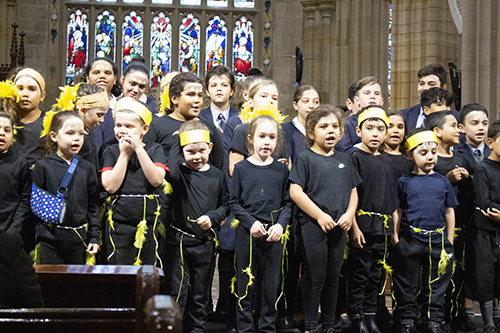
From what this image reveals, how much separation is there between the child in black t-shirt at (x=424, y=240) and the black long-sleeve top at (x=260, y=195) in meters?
0.91

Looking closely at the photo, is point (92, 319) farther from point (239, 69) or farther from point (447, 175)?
point (239, 69)

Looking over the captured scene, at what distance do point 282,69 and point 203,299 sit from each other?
37.3ft

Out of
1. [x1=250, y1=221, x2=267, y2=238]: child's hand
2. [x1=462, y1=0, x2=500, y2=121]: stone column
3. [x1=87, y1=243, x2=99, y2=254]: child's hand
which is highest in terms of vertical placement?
[x1=462, y1=0, x2=500, y2=121]: stone column

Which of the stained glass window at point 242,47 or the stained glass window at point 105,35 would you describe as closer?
the stained glass window at point 105,35

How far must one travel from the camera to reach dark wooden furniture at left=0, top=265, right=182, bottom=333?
1446 millimetres

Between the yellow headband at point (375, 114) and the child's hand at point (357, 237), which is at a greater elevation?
the yellow headband at point (375, 114)

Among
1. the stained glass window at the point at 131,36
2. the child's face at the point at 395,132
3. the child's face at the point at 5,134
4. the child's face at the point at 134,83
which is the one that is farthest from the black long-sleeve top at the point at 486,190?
the stained glass window at the point at 131,36

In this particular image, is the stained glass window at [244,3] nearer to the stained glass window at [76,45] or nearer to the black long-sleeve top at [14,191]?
the stained glass window at [76,45]

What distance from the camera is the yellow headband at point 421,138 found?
171 inches

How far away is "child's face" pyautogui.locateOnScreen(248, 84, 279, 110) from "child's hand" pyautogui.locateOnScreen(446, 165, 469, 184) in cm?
144

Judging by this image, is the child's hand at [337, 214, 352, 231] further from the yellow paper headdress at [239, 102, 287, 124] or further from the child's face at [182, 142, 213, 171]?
the child's face at [182, 142, 213, 171]

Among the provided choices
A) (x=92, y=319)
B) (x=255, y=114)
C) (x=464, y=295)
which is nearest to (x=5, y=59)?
(x=255, y=114)

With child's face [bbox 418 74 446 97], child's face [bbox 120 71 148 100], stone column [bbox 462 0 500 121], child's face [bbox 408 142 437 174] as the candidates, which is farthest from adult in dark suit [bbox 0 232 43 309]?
stone column [bbox 462 0 500 121]

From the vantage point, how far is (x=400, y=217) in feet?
14.6
